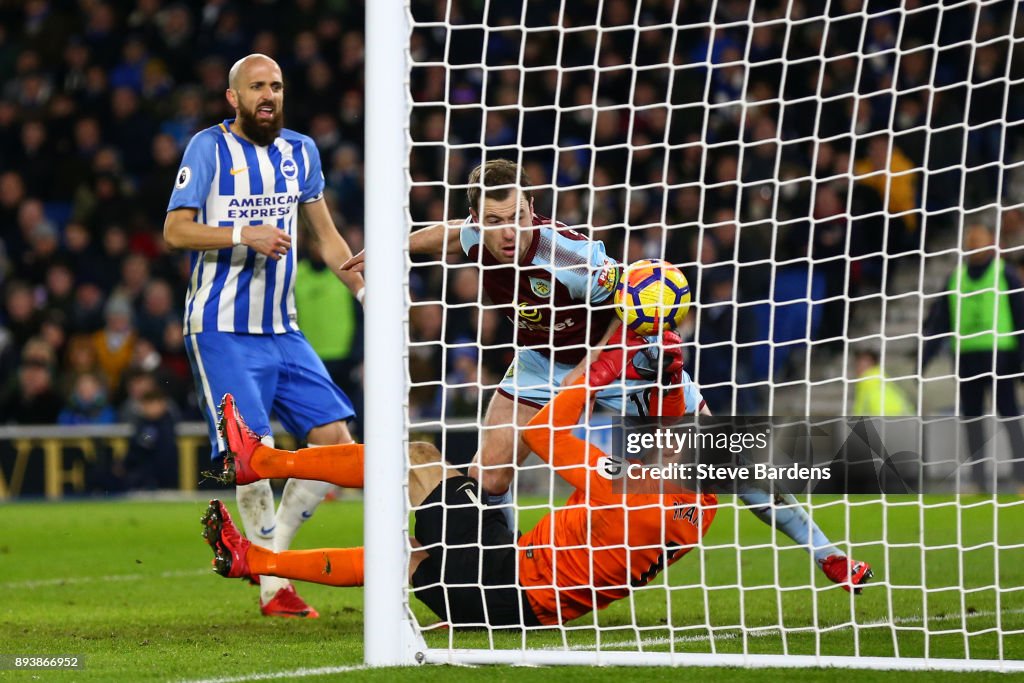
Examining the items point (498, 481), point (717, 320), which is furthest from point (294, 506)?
point (717, 320)

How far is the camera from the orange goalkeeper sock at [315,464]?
473cm

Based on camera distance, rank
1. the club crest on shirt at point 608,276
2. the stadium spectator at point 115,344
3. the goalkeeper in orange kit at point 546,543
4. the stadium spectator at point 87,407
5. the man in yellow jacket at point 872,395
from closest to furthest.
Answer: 1. the goalkeeper in orange kit at point 546,543
2. the club crest on shirt at point 608,276
3. the man in yellow jacket at point 872,395
4. the stadium spectator at point 87,407
5. the stadium spectator at point 115,344

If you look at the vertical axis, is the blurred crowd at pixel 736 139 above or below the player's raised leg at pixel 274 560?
above

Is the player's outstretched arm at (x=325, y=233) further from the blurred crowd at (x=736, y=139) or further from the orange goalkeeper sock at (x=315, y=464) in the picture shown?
the blurred crowd at (x=736, y=139)

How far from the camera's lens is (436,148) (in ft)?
41.6

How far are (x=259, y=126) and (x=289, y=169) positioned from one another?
217 mm

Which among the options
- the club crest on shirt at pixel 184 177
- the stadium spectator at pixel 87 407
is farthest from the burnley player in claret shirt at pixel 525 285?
the stadium spectator at pixel 87 407

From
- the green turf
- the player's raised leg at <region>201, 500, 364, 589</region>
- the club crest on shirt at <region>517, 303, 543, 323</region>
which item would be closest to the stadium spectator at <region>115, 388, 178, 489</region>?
the green turf

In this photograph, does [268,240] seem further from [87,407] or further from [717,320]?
[87,407]

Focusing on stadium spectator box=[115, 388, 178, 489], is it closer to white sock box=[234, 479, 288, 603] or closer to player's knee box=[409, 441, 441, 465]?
white sock box=[234, 479, 288, 603]

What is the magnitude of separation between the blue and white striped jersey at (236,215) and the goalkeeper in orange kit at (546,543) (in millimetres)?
1293

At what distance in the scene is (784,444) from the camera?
6.02 metres

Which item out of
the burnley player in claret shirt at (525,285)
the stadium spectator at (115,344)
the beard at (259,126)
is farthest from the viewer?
the stadium spectator at (115,344)

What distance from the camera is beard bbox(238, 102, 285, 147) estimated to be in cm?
573
